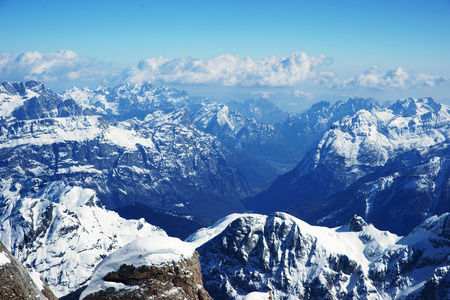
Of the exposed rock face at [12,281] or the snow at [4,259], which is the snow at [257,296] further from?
the snow at [4,259]

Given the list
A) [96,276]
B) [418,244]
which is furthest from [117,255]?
[418,244]

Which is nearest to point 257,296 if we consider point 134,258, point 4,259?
point 134,258

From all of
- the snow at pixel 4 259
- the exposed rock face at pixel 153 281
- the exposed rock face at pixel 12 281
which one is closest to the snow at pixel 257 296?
the exposed rock face at pixel 153 281

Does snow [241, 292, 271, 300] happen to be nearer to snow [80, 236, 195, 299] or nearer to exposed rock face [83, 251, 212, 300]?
exposed rock face [83, 251, 212, 300]

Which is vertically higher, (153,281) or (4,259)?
A: (4,259)

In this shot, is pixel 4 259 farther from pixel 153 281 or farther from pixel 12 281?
pixel 153 281

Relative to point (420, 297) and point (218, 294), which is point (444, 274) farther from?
point (218, 294)

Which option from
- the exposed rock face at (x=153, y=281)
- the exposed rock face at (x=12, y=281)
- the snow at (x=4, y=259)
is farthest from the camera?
the exposed rock face at (x=153, y=281)
